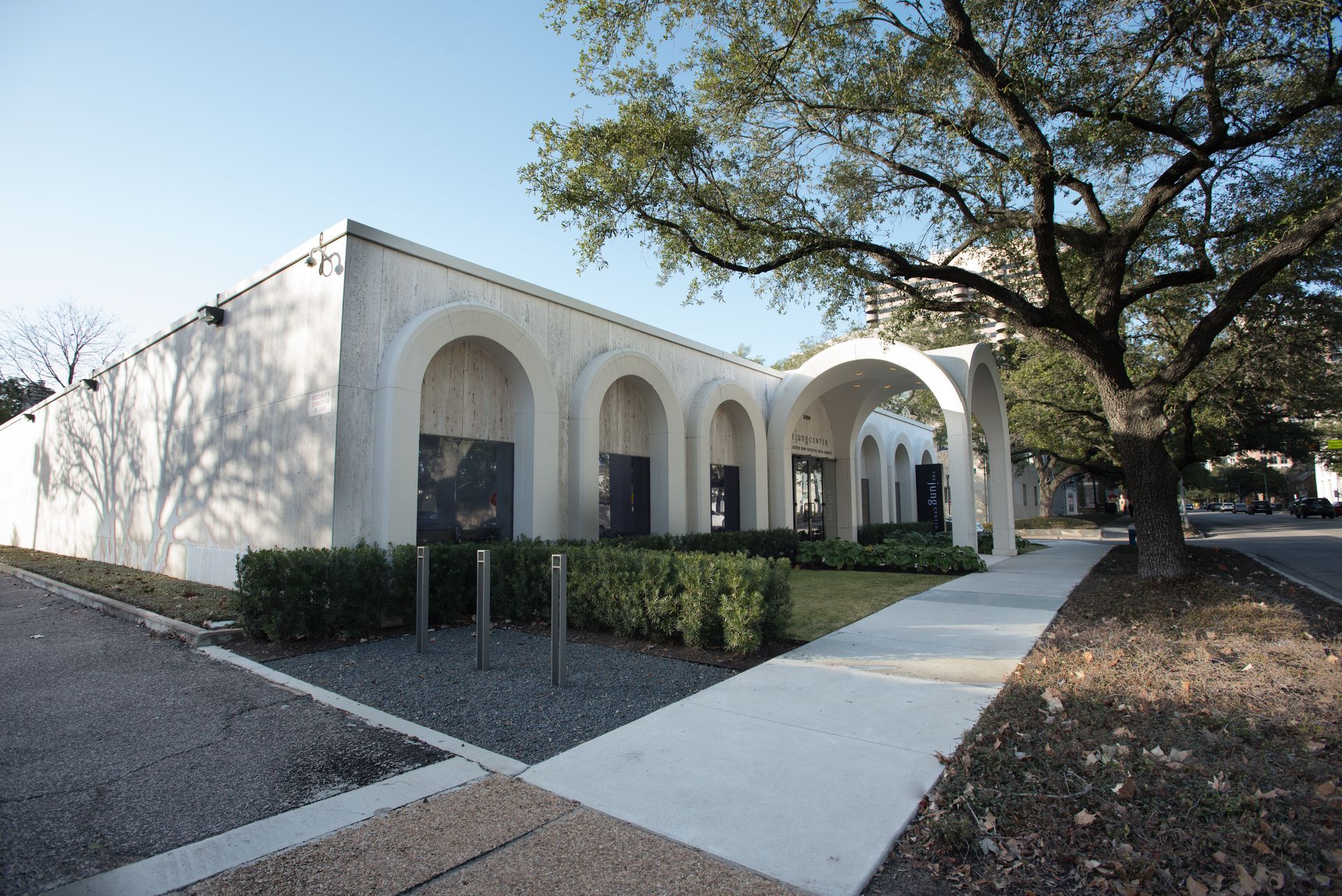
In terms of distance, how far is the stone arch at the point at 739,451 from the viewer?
15.0 m

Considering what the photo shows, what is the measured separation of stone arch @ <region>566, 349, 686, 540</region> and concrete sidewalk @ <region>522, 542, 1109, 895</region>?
18.4 feet

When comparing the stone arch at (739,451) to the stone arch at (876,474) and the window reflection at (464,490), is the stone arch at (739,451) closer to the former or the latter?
the window reflection at (464,490)

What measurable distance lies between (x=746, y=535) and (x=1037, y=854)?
1217 cm

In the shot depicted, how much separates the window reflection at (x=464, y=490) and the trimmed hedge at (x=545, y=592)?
133 centimetres

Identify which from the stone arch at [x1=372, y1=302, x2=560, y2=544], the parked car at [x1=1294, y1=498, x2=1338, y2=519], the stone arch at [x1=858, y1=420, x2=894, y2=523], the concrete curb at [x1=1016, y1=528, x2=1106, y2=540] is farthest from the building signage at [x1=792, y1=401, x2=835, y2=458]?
the parked car at [x1=1294, y1=498, x2=1338, y2=519]

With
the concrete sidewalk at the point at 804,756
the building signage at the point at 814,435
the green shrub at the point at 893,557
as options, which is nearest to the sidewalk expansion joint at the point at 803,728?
the concrete sidewalk at the point at 804,756

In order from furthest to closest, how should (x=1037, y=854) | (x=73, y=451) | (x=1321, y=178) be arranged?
(x=73, y=451) → (x=1321, y=178) → (x=1037, y=854)

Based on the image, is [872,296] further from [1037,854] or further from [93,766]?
[93,766]

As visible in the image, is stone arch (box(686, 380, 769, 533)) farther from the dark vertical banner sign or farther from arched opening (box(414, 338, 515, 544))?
the dark vertical banner sign

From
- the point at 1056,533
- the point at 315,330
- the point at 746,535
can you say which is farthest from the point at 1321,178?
the point at 1056,533

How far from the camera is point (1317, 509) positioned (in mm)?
A: 47406

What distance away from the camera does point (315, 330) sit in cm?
911

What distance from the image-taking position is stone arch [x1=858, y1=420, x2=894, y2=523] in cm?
2634

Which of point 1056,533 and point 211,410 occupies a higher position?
point 211,410
